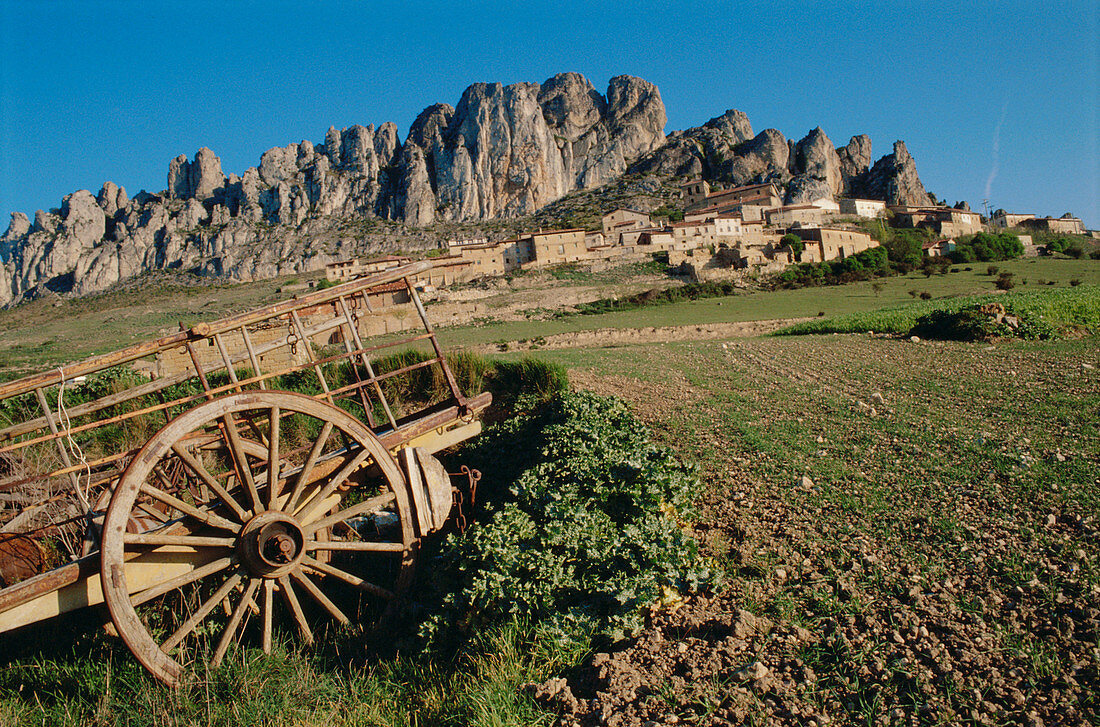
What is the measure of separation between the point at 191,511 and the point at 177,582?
552mm

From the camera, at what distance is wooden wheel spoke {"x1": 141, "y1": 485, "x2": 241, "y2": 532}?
15.1 ft

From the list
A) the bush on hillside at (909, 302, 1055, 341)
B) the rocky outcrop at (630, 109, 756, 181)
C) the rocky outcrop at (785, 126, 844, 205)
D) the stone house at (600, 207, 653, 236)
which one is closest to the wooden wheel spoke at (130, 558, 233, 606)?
the bush on hillside at (909, 302, 1055, 341)

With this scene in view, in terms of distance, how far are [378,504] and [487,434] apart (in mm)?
3349

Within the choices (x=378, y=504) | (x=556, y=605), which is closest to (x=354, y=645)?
(x=378, y=504)

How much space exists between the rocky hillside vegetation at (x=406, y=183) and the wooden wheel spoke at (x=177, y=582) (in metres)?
109

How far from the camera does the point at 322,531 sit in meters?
6.32

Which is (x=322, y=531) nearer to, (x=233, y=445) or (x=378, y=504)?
(x=378, y=504)

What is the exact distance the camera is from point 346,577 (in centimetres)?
533

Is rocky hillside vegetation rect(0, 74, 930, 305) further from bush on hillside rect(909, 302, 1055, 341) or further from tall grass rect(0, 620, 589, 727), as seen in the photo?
tall grass rect(0, 620, 589, 727)

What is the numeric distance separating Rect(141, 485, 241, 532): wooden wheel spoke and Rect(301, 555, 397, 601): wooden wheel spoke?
68 cm

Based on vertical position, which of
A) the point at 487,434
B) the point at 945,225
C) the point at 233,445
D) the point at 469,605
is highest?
the point at 945,225

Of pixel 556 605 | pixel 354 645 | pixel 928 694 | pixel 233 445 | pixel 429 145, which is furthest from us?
pixel 429 145

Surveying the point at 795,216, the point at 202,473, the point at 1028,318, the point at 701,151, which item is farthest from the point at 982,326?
the point at 701,151

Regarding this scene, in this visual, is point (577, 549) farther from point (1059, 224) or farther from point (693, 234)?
point (1059, 224)
